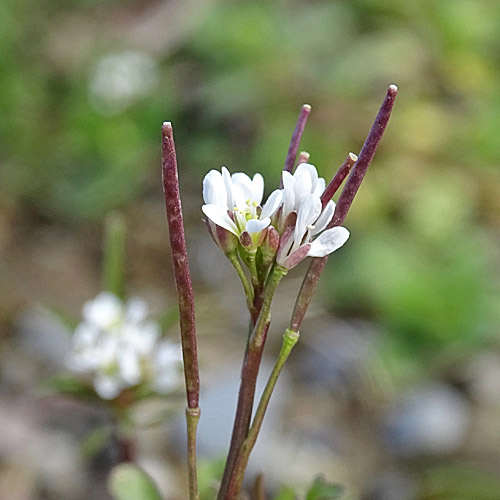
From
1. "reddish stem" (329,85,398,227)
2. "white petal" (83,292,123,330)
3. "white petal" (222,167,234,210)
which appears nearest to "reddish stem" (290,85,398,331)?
"reddish stem" (329,85,398,227)

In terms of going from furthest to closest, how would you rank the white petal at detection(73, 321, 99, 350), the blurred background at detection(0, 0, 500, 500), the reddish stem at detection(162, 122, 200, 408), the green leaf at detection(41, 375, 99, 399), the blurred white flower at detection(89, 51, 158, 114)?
the blurred white flower at detection(89, 51, 158, 114)
the blurred background at detection(0, 0, 500, 500)
the white petal at detection(73, 321, 99, 350)
the green leaf at detection(41, 375, 99, 399)
the reddish stem at detection(162, 122, 200, 408)

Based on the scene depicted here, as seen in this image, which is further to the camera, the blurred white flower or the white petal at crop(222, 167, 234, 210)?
the blurred white flower

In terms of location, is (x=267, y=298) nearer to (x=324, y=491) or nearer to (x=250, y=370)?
(x=250, y=370)

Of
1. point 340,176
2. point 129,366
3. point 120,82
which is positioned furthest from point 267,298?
point 120,82

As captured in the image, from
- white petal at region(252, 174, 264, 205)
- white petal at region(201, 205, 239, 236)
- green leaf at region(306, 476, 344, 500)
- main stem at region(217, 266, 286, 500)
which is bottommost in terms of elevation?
green leaf at region(306, 476, 344, 500)

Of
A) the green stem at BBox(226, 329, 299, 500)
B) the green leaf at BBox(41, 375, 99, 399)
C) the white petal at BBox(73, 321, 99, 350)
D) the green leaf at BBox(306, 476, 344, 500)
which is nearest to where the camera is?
the green stem at BBox(226, 329, 299, 500)

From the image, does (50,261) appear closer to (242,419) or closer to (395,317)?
(395,317)

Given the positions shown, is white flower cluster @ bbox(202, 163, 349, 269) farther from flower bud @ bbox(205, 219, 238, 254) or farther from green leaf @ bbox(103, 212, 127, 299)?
green leaf @ bbox(103, 212, 127, 299)
